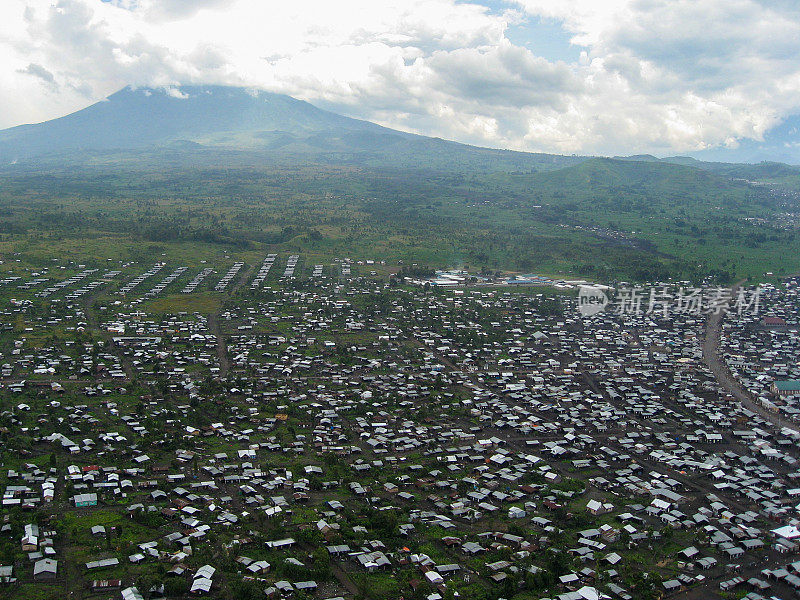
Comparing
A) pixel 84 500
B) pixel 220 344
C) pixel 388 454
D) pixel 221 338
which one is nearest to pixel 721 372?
pixel 388 454

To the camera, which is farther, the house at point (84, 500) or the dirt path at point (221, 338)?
the dirt path at point (221, 338)

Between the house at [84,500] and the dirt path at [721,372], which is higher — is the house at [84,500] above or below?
below

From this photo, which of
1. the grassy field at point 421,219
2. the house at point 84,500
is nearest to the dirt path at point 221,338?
the grassy field at point 421,219

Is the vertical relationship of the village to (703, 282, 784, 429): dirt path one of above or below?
below

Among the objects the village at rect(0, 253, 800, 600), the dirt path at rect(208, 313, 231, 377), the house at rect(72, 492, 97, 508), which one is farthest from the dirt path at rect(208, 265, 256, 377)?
the house at rect(72, 492, 97, 508)

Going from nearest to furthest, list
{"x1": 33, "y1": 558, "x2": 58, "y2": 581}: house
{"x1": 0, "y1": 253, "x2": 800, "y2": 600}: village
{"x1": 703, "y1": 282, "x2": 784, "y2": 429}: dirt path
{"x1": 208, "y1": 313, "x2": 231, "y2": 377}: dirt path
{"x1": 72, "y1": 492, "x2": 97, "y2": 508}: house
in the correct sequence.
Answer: {"x1": 33, "y1": 558, "x2": 58, "y2": 581}: house → {"x1": 0, "y1": 253, "x2": 800, "y2": 600}: village → {"x1": 72, "y1": 492, "x2": 97, "y2": 508}: house → {"x1": 703, "y1": 282, "x2": 784, "y2": 429}: dirt path → {"x1": 208, "y1": 313, "x2": 231, "y2": 377}: dirt path

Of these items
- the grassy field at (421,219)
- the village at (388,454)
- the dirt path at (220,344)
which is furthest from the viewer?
the grassy field at (421,219)

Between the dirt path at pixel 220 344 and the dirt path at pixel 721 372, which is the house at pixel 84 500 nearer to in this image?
the dirt path at pixel 220 344

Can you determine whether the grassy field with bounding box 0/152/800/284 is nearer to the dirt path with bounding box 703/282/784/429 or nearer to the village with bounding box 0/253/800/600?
the dirt path with bounding box 703/282/784/429
